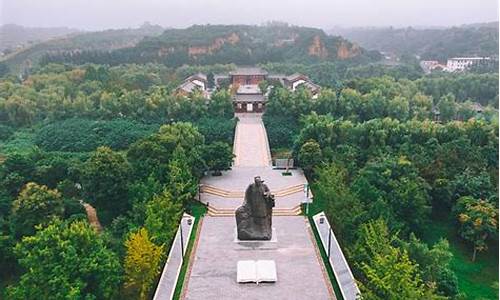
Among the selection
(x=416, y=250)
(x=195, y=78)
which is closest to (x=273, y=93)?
(x=195, y=78)

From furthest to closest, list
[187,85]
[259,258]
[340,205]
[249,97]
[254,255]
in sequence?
[187,85]
[249,97]
[340,205]
[254,255]
[259,258]

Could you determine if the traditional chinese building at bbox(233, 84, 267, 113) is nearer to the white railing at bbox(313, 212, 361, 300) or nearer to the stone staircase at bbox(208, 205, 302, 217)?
the stone staircase at bbox(208, 205, 302, 217)

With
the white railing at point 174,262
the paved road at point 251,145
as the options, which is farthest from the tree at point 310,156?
the white railing at point 174,262

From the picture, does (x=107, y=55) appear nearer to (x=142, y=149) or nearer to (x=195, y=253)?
(x=142, y=149)

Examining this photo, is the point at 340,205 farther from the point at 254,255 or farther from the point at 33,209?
the point at 33,209

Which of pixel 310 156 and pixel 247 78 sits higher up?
pixel 247 78

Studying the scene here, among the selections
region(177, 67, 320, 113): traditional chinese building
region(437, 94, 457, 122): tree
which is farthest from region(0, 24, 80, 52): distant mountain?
region(437, 94, 457, 122): tree

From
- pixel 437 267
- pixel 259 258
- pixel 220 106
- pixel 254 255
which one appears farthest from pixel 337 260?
pixel 220 106
